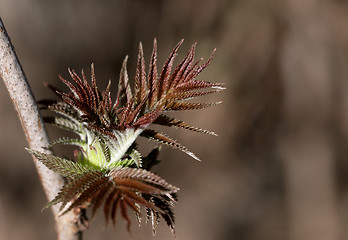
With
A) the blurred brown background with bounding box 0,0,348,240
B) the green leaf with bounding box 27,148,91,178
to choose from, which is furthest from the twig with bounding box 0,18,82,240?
the blurred brown background with bounding box 0,0,348,240

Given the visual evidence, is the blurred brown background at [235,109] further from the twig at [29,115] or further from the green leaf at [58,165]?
the green leaf at [58,165]

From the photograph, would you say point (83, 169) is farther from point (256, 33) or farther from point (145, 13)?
point (256, 33)

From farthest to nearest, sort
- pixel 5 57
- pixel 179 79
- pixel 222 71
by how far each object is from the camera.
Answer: pixel 222 71 < pixel 179 79 < pixel 5 57

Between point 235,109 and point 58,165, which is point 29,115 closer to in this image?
point 58,165

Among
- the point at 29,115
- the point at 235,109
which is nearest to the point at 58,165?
the point at 29,115

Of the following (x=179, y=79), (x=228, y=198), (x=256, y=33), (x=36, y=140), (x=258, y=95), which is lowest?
(x=36, y=140)

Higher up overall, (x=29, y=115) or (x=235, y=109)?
(x=235, y=109)

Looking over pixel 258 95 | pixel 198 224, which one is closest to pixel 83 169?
pixel 198 224
